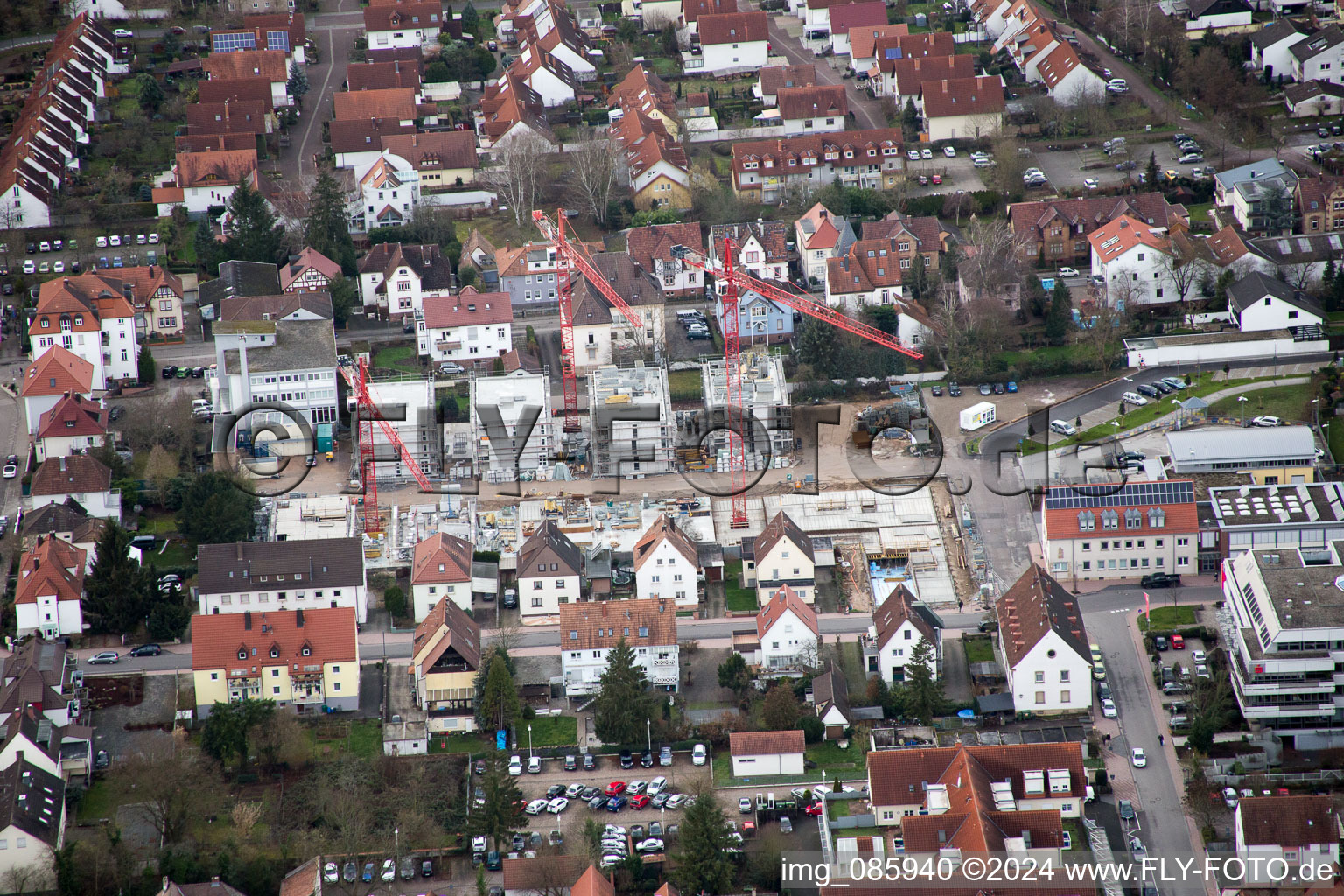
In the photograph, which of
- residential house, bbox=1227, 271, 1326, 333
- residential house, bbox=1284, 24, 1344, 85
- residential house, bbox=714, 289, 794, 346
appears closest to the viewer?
residential house, bbox=1227, 271, 1326, 333

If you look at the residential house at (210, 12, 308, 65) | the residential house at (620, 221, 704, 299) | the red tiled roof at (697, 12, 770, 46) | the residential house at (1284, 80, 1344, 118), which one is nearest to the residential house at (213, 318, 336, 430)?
the residential house at (620, 221, 704, 299)

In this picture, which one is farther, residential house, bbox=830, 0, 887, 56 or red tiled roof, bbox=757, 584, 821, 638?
residential house, bbox=830, 0, 887, 56

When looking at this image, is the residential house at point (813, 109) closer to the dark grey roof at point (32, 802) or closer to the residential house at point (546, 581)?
the residential house at point (546, 581)

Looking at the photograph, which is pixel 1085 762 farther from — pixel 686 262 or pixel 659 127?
pixel 659 127

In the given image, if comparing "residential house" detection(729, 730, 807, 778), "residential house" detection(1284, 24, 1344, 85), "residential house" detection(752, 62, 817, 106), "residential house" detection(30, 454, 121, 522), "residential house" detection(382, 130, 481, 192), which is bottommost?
"residential house" detection(729, 730, 807, 778)

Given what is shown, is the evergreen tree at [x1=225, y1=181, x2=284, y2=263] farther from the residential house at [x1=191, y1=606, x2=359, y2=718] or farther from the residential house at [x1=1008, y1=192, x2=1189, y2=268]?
the residential house at [x1=1008, y1=192, x2=1189, y2=268]

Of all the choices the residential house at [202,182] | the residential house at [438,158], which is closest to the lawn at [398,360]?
the residential house at [438,158]
